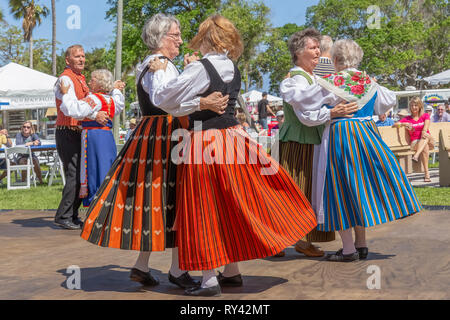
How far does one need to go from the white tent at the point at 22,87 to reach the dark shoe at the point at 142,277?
12462 mm

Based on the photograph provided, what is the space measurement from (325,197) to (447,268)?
1005 mm

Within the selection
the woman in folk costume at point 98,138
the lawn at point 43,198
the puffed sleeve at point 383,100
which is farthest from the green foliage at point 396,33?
the puffed sleeve at point 383,100

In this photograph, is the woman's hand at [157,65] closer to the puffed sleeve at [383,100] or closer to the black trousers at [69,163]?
the puffed sleeve at [383,100]

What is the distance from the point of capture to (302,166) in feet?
16.5

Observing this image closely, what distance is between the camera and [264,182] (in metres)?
3.83

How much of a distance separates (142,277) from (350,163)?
5.82 ft

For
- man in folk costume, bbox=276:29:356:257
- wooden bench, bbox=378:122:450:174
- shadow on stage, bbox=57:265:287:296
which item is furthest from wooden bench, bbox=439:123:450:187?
shadow on stage, bbox=57:265:287:296

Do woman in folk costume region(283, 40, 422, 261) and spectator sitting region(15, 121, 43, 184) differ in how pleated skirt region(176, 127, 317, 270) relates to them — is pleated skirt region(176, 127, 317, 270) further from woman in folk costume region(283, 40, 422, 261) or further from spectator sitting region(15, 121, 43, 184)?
spectator sitting region(15, 121, 43, 184)

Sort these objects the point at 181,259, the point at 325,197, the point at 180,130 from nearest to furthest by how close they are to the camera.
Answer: the point at 181,259 → the point at 180,130 → the point at 325,197

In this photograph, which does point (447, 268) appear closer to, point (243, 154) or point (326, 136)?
point (326, 136)

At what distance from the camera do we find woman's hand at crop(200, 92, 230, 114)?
12.0ft

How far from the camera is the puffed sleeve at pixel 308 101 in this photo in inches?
184
